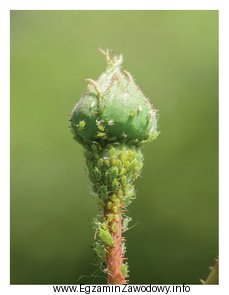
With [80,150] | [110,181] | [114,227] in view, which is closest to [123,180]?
[110,181]

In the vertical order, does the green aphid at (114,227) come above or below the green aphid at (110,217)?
below

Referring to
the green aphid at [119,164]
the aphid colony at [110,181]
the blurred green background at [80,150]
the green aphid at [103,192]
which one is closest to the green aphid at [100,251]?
the aphid colony at [110,181]

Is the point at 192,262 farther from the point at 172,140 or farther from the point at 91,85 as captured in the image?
the point at 91,85

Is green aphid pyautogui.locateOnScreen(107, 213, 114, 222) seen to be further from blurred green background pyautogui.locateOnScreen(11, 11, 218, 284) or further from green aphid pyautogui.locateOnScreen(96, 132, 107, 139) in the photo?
blurred green background pyautogui.locateOnScreen(11, 11, 218, 284)

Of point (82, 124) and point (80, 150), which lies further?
point (80, 150)

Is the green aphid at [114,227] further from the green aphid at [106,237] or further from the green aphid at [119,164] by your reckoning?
the green aphid at [119,164]

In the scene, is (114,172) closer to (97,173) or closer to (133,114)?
(97,173)

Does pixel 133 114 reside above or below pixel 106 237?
above
